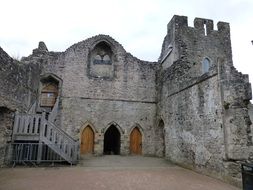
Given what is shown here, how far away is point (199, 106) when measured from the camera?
9.55 meters

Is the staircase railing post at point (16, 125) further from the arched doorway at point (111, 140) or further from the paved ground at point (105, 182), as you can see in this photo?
the arched doorway at point (111, 140)

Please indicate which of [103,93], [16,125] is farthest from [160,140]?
[16,125]

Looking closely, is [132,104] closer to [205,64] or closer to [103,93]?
[103,93]

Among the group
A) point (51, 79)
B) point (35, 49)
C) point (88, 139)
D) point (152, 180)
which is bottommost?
point (152, 180)

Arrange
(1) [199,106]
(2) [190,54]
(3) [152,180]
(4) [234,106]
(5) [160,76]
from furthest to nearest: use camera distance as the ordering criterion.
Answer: (2) [190,54], (5) [160,76], (1) [199,106], (4) [234,106], (3) [152,180]

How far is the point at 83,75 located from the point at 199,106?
865 centimetres

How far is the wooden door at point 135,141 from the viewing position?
593 inches

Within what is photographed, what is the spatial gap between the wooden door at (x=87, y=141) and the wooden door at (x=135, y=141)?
106 inches

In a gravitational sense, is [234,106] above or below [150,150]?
above

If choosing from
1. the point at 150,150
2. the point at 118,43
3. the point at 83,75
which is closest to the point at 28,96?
the point at 83,75

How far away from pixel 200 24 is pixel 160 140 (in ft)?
35.9

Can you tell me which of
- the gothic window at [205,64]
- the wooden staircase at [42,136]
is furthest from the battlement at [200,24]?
the wooden staircase at [42,136]

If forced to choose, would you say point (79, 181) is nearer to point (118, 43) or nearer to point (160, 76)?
point (160, 76)

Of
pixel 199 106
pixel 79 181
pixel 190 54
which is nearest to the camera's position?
pixel 79 181
